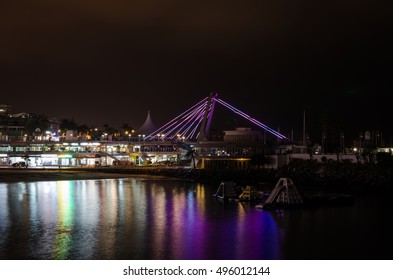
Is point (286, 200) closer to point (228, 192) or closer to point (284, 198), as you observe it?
point (284, 198)

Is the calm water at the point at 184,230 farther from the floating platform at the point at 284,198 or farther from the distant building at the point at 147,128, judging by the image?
A: the distant building at the point at 147,128

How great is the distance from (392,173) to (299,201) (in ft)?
41.9

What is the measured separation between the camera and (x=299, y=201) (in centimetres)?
2670

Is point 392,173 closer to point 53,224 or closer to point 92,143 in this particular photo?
point 53,224

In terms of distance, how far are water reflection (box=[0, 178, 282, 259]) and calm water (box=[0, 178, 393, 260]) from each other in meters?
0.03

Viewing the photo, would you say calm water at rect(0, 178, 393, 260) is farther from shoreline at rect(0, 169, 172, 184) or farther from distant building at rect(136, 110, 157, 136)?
distant building at rect(136, 110, 157, 136)

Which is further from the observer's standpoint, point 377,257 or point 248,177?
point 248,177

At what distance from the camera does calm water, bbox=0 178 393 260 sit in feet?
55.5

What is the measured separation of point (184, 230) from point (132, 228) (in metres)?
2.13

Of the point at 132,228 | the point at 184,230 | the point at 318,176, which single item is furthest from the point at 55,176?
the point at 184,230

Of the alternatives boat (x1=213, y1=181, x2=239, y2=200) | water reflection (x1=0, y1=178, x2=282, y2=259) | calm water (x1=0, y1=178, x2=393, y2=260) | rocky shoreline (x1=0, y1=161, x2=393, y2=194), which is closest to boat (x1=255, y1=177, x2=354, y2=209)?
calm water (x1=0, y1=178, x2=393, y2=260)

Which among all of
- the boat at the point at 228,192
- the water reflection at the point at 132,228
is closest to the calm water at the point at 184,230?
the water reflection at the point at 132,228
